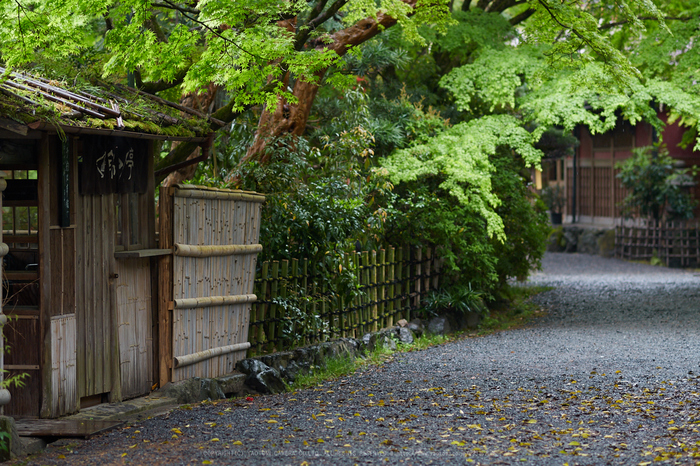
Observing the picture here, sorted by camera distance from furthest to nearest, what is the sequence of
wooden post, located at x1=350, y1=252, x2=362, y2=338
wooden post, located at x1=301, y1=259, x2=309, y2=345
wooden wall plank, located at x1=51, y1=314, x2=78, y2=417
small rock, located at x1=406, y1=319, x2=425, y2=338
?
small rock, located at x1=406, y1=319, x2=425, y2=338, wooden post, located at x1=350, y1=252, x2=362, y2=338, wooden post, located at x1=301, y1=259, x2=309, y2=345, wooden wall plank, located at x1=51, y1=314, x2=78, y2=417

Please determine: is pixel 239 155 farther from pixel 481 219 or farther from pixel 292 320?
pixel 481 219

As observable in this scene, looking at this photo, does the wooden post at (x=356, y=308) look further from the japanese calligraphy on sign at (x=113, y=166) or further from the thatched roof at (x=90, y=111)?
the japanese calligraphy on sign at (x=113, y=166)

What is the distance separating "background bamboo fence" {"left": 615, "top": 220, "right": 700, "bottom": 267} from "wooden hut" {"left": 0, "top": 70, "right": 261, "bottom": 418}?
20.6 metres

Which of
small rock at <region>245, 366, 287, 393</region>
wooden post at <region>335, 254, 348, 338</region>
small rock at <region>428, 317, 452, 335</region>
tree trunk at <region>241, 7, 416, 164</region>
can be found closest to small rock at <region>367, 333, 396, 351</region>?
wooden post at <region>335, 254, 348, 338</region>

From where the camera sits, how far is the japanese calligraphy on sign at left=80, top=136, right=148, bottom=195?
270 inches

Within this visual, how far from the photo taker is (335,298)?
10.5 meters

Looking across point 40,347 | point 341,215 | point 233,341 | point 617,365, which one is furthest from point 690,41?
point 40,347

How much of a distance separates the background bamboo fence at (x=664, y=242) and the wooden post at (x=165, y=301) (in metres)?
20.8

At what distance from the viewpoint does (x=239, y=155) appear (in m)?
11.0

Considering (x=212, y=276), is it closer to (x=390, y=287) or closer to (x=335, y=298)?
(x=335, y=298)

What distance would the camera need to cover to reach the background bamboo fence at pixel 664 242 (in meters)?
24.2

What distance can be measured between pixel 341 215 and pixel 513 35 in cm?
739

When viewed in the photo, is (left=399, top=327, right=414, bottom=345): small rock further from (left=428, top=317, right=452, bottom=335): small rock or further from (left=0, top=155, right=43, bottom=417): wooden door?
(left=0, top=155, right=43, bottom=417): wooden door

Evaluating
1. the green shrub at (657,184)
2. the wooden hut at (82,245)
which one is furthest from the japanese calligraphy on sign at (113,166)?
the green shrub at (657,184)
